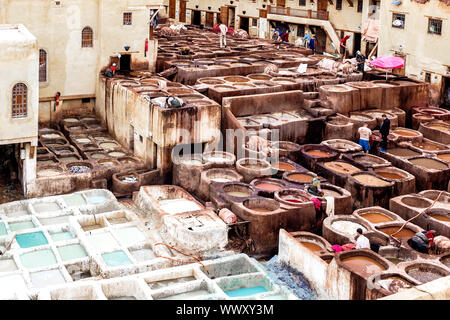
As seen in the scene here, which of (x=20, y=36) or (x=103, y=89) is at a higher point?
(x=20, y=36)

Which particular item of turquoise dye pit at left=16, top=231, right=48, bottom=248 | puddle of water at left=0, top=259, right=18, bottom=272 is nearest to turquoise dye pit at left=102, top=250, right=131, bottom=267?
turquoise dye pit at left=16, top=231, right=48, bottom=248

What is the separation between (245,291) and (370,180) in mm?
8079

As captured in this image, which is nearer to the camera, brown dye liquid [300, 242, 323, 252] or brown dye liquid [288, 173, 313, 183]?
brown dye liquid [300, 242, 323, 252]

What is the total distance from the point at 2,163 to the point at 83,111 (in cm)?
609

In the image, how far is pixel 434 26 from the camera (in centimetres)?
3484

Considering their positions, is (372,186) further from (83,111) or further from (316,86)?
(83,111)

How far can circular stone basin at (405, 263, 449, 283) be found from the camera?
57.6 ft

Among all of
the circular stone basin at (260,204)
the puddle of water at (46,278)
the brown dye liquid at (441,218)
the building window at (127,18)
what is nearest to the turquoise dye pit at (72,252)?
the puddle of water at (46,278)

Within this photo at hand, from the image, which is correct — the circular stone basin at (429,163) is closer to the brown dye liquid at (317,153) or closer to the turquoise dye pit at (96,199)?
the brown dye liquid at (317,153)

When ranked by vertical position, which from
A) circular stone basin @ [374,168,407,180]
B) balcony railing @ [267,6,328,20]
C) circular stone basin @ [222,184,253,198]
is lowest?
circular stone basin @ [222,184,253,198]

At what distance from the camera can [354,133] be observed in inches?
1122

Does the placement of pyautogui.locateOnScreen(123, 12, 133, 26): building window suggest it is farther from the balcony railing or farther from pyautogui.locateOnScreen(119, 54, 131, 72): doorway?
the balcony railing

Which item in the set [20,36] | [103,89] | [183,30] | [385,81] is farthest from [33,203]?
[183,30]

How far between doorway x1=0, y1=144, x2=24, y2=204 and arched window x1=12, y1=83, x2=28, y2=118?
1549 mm
